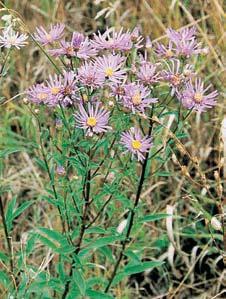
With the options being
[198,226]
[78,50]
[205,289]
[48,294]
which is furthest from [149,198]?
[78,50]

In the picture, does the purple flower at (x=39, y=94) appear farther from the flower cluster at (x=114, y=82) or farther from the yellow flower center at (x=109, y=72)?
the yellow flower center at (x=109, y=72)

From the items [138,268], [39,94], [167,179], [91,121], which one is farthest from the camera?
[167,179]

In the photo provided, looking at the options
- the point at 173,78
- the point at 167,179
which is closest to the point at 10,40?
the point at 173,78

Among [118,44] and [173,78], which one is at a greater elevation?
[118,44]

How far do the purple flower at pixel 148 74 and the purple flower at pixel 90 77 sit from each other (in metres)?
0.10

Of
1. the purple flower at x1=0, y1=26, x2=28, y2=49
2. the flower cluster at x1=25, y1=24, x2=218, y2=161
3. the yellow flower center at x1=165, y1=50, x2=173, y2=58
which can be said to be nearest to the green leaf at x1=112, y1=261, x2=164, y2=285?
the flower cluster at x1=25, y1=24, x2=218, y2=161

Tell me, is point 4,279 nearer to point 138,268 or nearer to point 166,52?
point 138,268

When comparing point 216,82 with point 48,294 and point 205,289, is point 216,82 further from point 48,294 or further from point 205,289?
point 48,294

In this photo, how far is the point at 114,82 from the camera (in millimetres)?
1544

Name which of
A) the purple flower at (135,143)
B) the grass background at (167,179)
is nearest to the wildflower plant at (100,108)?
the purple flower at (135,143)

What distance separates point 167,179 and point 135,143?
1051mm

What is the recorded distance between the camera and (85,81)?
4.96 feet

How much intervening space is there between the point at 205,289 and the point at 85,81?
1.13 m

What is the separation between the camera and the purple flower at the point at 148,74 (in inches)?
62.1
